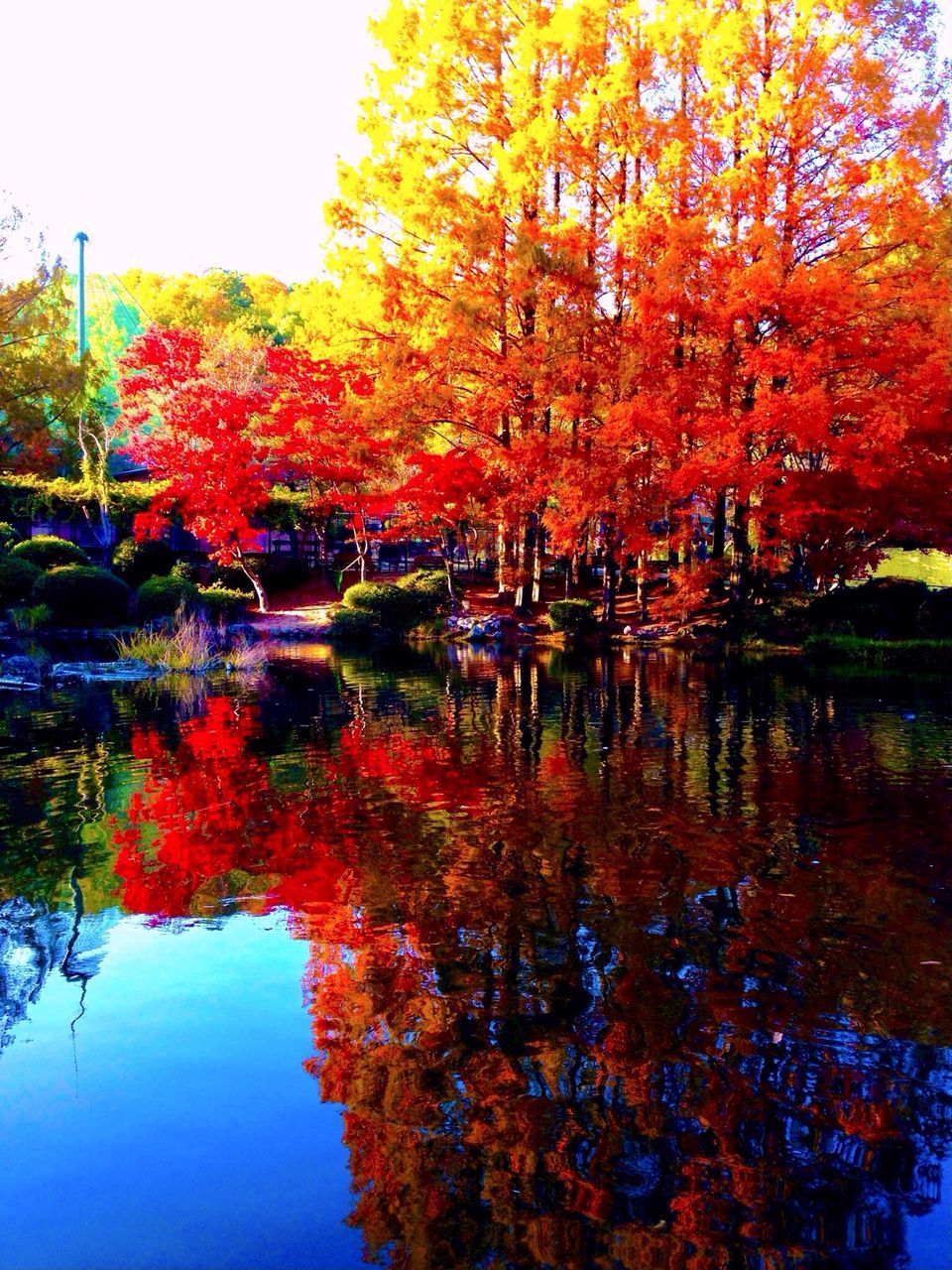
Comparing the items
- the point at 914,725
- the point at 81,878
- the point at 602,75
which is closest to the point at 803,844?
the point at 81,878

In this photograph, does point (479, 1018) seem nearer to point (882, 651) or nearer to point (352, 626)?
point (882, 651)

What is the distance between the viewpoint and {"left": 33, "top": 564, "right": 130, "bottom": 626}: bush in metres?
26.2

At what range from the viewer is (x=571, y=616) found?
85.6 feet

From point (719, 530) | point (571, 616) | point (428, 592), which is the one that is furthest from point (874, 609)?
point (428, 592)

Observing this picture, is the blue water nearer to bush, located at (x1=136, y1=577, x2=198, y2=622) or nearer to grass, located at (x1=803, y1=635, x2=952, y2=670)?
grass, located at (x1=803, y1=635, x2=952, y2=670)

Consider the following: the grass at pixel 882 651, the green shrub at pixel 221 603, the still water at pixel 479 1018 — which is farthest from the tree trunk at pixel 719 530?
the still water at pixel 479 1018

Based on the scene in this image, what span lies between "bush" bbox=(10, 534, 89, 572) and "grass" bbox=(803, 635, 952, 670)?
20897 mm

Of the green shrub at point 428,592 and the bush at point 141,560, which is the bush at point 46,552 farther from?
the green shrub at point 428,592

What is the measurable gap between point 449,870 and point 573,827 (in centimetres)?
144

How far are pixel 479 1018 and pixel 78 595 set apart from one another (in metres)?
23.7

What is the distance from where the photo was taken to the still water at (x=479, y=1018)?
3621mm

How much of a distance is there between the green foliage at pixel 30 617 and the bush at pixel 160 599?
2.27m

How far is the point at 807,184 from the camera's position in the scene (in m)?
21.9

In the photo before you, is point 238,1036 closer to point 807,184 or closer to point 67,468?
point 807,184
